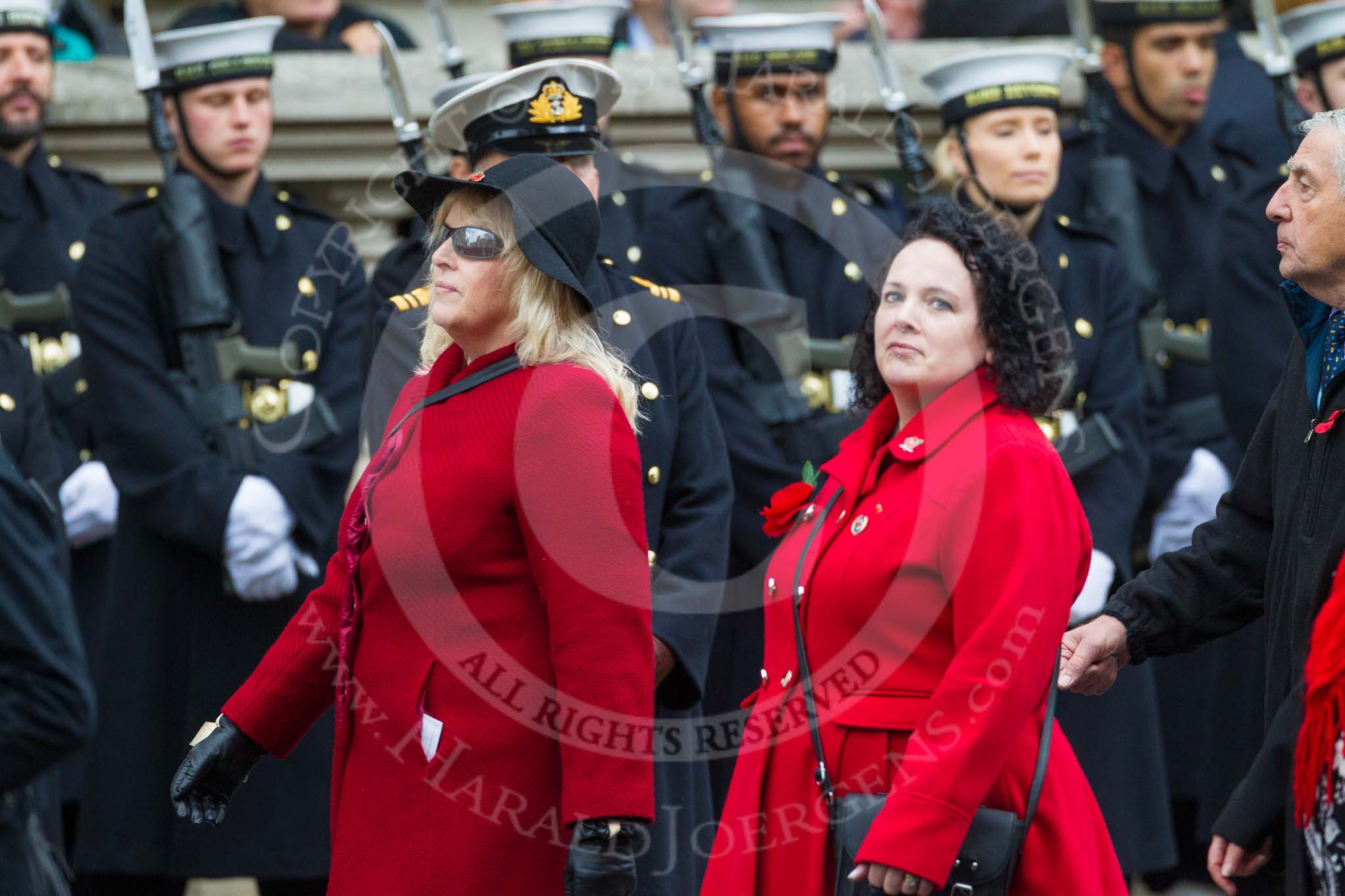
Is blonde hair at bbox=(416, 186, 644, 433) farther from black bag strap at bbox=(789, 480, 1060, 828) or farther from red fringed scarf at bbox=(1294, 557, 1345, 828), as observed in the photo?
red fringed scarf at bbox=(1294, 557, 1345, 828)

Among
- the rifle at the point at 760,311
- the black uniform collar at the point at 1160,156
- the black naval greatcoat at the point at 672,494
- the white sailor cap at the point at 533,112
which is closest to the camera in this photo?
the black naval greatcoat at the point at 672,494

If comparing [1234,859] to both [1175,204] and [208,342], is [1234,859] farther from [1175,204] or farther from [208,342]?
[1175,204]

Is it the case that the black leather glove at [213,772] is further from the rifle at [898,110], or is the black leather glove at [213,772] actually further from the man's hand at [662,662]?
the rifle at [898,110]

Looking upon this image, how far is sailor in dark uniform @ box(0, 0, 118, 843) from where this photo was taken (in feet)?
19.6

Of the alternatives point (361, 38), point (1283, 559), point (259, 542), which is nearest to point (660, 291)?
point (259, 542)

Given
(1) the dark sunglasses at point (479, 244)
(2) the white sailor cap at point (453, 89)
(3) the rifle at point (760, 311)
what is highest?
(2) the white sailor cap at point (453, 89)

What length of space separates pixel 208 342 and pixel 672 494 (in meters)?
1.55

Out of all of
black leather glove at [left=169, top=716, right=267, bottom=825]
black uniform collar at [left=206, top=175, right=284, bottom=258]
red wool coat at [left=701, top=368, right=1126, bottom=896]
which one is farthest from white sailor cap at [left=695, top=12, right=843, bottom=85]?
black leather glove at [left=169, top=716, right=267, bottom=825]

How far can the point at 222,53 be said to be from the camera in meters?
5.84

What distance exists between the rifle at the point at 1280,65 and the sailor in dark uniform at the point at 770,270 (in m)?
1.24

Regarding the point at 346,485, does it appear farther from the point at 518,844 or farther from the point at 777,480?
the point at 518,844

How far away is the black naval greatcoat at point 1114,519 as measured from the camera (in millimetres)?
5777

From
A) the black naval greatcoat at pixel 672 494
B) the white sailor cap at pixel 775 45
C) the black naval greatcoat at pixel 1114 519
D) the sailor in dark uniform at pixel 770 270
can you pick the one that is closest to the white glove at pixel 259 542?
the black naval greatcoat at pixel 672 494

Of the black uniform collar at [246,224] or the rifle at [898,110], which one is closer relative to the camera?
the black uniform collar at [246,224]
